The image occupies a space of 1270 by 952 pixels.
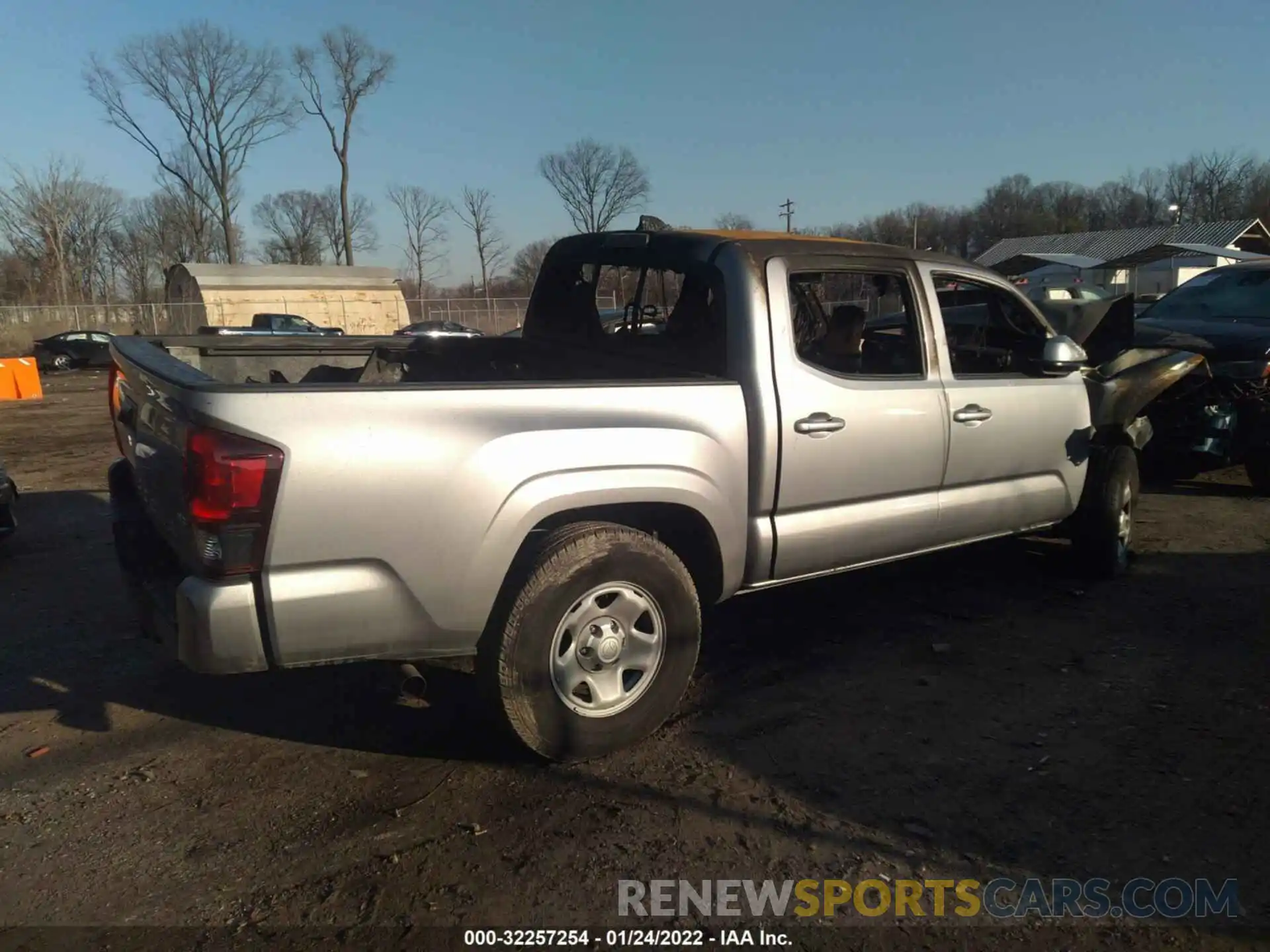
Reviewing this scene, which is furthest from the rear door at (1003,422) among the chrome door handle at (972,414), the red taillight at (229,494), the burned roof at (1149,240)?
the burned roof at (1149,240)

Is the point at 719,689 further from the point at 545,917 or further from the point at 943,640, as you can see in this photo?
the point at 545,917

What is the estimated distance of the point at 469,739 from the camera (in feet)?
11.8

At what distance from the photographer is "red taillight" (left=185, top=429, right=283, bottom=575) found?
2666 millimetres

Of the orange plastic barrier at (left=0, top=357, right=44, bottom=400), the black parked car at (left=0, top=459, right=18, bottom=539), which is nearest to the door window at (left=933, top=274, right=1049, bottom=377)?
the black parked car at (left=0, top=459, right=18, bottom=539)

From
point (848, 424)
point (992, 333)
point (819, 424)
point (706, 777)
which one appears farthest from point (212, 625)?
point (992, 333)

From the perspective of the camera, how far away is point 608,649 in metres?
3.36

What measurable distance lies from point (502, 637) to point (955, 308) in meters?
4.19

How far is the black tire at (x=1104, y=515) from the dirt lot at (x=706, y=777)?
0.30 m

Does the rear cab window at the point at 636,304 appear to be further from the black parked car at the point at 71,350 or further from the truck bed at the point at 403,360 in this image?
the black parked car at the point at 71,350

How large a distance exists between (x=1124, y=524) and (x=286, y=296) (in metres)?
47.6

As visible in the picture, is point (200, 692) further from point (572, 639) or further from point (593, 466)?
point (593, 466)

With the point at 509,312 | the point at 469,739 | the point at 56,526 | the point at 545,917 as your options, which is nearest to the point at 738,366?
the point at 469,739

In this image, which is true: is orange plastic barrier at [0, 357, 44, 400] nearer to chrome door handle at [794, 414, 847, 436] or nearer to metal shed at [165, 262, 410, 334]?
chrome door handle at [794, 414, 847, 436]

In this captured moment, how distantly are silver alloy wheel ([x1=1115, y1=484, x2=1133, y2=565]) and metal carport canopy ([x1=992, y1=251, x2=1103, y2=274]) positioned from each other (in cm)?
5431
